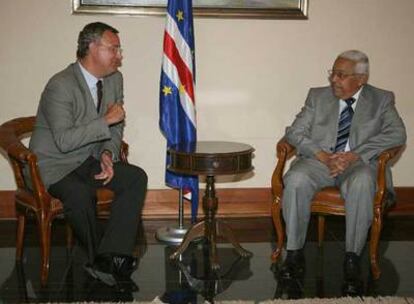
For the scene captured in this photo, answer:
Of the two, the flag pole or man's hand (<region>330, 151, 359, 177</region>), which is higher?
man's hand (<region>330, 151, 359, 177</region>)

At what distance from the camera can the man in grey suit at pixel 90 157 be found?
3396 mm

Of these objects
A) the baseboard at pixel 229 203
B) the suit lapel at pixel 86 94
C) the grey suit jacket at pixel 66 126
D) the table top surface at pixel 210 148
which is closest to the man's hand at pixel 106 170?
the grey suit jacket at pixel 66 126

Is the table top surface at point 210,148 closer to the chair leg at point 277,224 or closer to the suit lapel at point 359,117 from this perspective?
the chair leg at point 277,224

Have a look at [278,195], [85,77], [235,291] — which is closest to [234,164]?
[278,195]

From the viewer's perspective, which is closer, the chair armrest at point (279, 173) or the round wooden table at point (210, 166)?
the round wooden table at point (210, 166)

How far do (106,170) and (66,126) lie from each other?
0.38m

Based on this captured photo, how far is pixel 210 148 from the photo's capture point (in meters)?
3.60

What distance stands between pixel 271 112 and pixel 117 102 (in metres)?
1.42

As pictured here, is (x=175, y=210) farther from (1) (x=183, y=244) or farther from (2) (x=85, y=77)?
(2) (x=85, y=77)

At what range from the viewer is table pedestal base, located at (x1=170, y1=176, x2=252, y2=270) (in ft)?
12.0

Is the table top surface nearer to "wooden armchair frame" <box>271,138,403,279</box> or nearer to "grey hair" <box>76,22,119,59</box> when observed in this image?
"wooden armchair frame" <box>271,138,403,279</box>

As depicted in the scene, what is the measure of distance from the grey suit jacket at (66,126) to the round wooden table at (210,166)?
46 cm

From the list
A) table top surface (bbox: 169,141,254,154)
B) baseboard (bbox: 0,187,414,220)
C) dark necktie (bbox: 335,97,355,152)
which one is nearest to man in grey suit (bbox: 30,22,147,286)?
table top surface (bbox: 169,141,254,154)

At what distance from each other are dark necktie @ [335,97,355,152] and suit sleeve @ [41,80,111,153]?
1.49 metres
